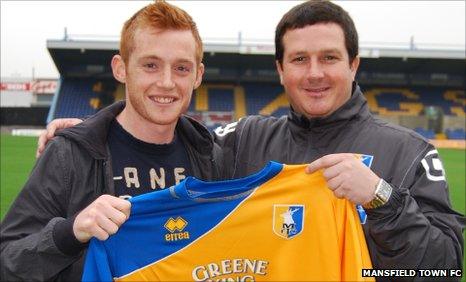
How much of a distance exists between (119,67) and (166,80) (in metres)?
0.29

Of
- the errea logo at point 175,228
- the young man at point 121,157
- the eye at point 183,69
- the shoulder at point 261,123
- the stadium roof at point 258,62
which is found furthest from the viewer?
the stadium roof at point 258,62

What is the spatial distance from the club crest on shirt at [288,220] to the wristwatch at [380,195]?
263 millimetres

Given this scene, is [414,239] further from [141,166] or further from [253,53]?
Answer: [253,53]

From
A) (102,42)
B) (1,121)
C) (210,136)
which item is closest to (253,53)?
(102,42)

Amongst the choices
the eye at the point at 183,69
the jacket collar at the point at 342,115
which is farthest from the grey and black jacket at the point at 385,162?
the eye at the point at 183,69

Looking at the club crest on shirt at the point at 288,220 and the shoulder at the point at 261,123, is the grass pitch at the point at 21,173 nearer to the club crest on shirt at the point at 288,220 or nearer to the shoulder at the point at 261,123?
the shoulder at the point at 261,123

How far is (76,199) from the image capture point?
6.27 ft

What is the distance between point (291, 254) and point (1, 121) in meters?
33.5

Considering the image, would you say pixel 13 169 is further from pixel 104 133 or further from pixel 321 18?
pixel 321 18

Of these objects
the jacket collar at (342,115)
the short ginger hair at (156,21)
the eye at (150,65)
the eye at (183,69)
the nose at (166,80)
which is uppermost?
the short ginger hair at (156,21)

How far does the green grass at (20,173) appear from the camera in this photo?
307 inches

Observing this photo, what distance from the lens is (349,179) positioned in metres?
1.66

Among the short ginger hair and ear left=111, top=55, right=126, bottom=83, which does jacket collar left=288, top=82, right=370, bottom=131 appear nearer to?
the short ginger hair

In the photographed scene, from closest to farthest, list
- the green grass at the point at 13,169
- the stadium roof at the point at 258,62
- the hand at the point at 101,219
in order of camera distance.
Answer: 1. the hand at the point at 101,219
2. the green grass at the point at 13,169
3. the stadium roof at the point at 258,62
